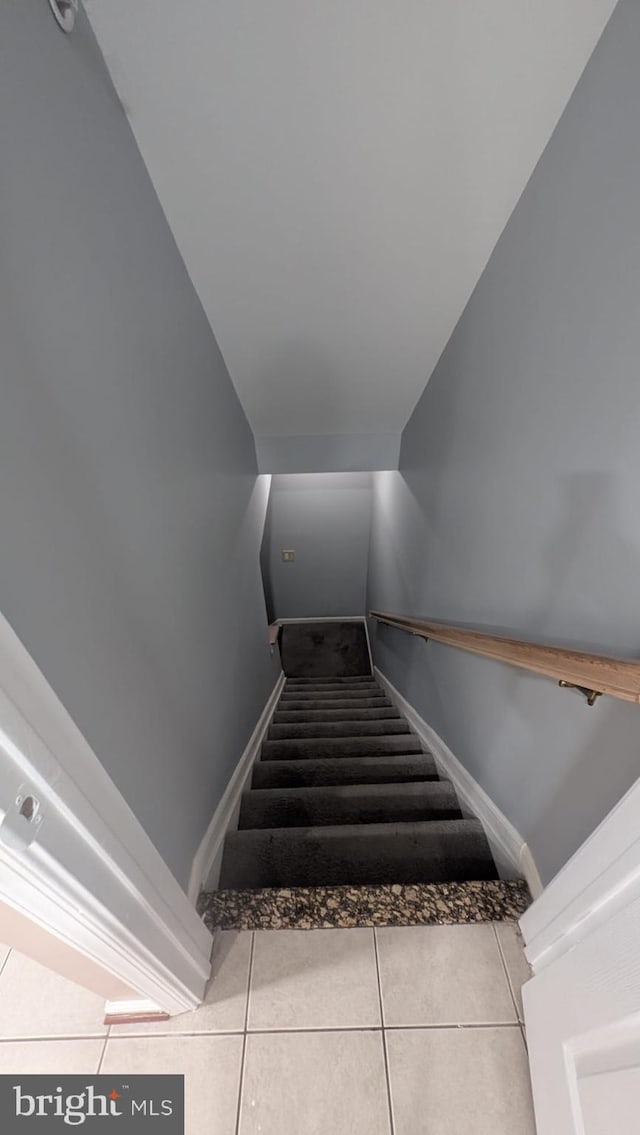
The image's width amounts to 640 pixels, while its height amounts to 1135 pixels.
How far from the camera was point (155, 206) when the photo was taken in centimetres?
117

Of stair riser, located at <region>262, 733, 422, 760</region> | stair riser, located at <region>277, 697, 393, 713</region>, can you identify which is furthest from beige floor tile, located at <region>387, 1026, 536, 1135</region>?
stair riser, located at <region>277, 697, 393, 713</region>

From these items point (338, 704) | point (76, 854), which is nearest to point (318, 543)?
point (338, 704)

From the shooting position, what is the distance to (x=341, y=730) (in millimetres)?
2764

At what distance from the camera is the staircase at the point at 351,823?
4.75ft

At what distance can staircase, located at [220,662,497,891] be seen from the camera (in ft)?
4.75

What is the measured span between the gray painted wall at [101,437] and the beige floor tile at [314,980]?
346 mm

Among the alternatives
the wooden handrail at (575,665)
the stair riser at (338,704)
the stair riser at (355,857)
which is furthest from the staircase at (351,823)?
the stair riser at (338,704)

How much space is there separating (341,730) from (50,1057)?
193 centimetres

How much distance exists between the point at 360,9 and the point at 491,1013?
7.67 feet

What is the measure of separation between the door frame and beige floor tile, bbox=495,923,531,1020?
868 millimetres

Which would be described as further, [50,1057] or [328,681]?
[328,681]

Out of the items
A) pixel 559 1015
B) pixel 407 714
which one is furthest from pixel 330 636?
pixel 559 1015

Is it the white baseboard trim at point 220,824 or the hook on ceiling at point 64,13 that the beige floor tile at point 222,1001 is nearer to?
the white baseboard trim at point 220,824

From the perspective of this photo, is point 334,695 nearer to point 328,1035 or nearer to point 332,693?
point 332,693
